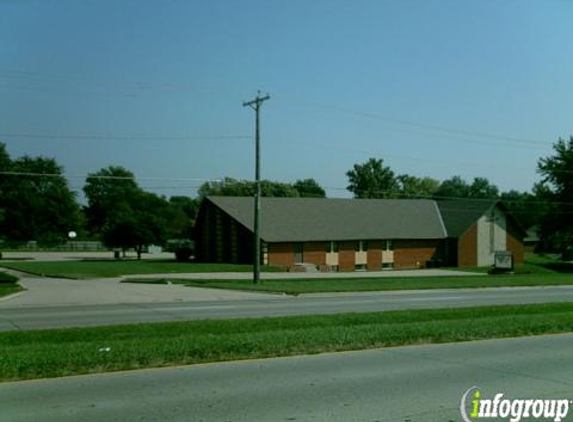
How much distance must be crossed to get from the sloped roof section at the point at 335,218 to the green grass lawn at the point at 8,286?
24995 millimetres

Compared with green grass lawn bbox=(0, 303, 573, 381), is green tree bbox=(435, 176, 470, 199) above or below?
above

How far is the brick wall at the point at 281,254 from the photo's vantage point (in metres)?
59.6

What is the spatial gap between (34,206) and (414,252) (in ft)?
162

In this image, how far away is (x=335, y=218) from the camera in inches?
2581

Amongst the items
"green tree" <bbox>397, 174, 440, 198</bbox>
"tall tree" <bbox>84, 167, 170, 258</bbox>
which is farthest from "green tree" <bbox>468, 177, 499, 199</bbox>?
"tall tree" <bbox>84, 167, 170, 258</bbox>

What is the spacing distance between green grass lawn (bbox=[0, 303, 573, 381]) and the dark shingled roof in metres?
51.7

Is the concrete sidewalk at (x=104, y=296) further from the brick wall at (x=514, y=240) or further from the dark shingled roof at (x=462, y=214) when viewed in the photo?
the brick wall at (x=514, y=240)

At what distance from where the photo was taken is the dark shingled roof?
224 ft

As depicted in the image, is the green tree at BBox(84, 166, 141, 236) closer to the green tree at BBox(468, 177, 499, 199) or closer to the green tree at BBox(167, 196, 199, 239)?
the green tree at BBox(167, 196, 199, 239)

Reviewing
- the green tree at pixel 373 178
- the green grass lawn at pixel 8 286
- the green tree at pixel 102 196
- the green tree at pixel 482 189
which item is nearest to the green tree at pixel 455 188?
the green tree at pixel 482 189

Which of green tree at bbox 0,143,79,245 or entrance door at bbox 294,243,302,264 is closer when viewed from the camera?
entrance door at bbox 294,243,302,264

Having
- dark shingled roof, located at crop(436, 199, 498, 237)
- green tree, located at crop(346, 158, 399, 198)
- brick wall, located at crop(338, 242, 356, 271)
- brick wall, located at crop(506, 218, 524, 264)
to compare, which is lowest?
brick wall, located at crop(338, 242, 356, 271)

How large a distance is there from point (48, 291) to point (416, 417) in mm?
26660

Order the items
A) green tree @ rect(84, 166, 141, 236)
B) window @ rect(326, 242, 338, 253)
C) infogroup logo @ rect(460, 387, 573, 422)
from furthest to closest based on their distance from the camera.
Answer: green tree @ rect(84, 166, 141, 236)
window @ rect(326, 242, 338, 253)
infogroup logo @ rect(460, 387, 573, 422)
